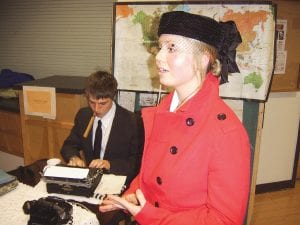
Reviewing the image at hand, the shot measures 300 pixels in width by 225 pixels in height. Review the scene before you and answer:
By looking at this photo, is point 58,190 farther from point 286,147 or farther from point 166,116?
point 286,147

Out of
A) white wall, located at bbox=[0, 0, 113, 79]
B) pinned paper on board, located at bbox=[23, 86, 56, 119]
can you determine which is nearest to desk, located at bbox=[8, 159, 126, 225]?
pinned paper on board, located at bbox=[23, 86, 56, 119]

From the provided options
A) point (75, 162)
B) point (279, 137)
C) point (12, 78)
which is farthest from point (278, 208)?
point (12, 78)

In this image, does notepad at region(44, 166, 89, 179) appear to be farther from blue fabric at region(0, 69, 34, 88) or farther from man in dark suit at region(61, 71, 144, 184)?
blue fabric at region(0, 69, 34, 88)

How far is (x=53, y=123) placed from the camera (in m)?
2.56

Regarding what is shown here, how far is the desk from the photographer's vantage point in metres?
1.24

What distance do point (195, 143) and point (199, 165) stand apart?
0.06 meters

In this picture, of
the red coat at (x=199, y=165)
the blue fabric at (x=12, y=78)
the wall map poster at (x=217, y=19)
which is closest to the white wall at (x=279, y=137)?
the wall map poster at (x=217, y=19)

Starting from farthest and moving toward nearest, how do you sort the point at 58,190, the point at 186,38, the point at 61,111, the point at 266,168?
the point at 266,168
the point at 61,111
the point at 58,190
the point at 186,38

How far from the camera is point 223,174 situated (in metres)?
0.83

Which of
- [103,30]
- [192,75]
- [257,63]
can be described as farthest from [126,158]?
[103,30]

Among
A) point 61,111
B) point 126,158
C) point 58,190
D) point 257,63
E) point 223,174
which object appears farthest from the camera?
point 61,111

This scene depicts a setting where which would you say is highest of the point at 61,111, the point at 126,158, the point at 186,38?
the point at 186,38

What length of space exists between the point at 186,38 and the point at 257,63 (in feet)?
3.53

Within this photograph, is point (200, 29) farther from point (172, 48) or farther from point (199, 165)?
point (199, 165)
